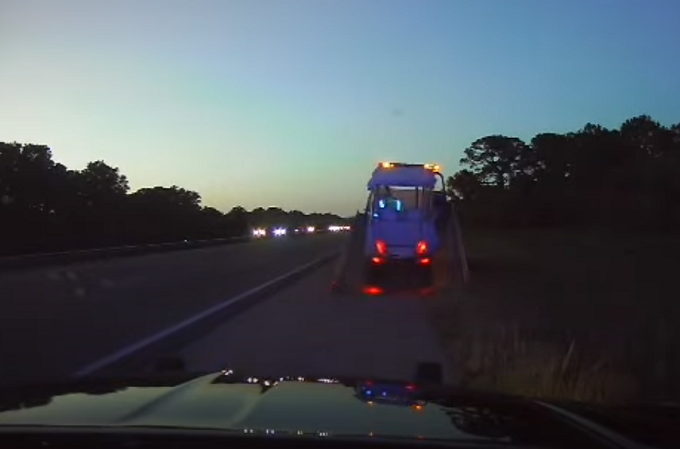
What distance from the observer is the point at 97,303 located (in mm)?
22484

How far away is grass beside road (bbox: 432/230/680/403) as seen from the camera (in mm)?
10523

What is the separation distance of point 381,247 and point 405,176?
7.00 ft

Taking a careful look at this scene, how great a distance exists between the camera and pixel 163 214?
96125 mm

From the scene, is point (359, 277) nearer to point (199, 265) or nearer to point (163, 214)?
point (199, 265)

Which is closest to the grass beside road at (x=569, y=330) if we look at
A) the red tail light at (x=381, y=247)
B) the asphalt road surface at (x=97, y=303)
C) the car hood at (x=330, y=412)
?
the red tail light at (x=381, y=247)

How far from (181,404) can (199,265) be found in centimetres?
3540

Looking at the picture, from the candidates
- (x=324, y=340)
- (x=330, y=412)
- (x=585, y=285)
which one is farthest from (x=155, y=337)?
(x=585, y=285)

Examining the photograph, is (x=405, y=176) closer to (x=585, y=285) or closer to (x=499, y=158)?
(x=585, y=285)

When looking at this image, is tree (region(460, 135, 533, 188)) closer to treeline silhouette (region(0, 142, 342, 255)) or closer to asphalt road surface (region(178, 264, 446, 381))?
treeline silhouette (region(0, 142, 342, 255))

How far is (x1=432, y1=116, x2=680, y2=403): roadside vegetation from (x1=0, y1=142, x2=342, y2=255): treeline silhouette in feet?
80.7

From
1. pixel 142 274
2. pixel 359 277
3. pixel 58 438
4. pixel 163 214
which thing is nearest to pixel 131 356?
pixel 58 438

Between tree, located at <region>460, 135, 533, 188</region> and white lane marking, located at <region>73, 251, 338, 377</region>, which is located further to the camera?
tree, located at <region>460, 135, 533, 188</region>

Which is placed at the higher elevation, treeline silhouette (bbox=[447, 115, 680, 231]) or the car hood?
treeline silhouette (bbox=[447, 115, 680, 231])

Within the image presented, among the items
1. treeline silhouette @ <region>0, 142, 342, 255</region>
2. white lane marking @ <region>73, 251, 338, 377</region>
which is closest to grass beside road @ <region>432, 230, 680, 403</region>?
white lane marking @ <region>73, 251, 338, 377</region>
